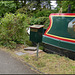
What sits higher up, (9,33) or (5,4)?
(5,4)

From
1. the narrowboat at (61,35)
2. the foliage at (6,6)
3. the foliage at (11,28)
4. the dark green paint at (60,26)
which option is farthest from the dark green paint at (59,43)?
the foliage at (6,6)

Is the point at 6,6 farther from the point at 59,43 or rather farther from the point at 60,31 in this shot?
the point at 59,43

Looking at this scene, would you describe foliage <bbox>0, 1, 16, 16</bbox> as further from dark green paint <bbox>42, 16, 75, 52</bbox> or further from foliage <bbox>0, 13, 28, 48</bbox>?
dark green paint <bbox>42, 16, 75, 52</bbox>

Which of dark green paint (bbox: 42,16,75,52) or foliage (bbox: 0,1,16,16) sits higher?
foliage (bbox: 0,1,16,16)

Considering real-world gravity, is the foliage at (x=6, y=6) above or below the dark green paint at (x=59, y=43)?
above

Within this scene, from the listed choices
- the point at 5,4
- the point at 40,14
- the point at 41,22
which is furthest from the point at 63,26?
the point at 5,4

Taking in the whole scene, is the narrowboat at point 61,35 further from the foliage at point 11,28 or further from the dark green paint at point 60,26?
the foliage at point 11,28

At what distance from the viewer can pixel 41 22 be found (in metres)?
12.8

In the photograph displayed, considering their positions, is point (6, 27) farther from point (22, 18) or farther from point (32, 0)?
point (32, 0)

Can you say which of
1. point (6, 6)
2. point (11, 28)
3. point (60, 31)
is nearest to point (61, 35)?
point (60, 31)

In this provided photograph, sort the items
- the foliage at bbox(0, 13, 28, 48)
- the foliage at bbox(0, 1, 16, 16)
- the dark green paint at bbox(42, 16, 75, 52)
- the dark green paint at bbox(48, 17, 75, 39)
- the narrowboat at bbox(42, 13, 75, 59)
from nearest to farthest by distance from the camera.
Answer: the narrowboat at bbox(42, 13, 75, 59), the dark green paint at bbox(42, 16, 75, 52), the dark green paint at bbox(48, 17, 75, 39), the foliage at bbox(0, 13, 28, 48), the foliage at bbox(0, 1, 16, 16)

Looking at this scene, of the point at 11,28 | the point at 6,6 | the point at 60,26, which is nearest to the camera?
the point at 60,26

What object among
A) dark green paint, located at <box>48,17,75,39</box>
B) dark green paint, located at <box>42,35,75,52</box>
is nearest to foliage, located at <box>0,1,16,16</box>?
dark green paint, located at <box>42,35,75,52</box>

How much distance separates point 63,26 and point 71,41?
92cm
